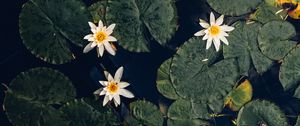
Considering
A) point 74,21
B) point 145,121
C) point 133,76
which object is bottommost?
point 145,121

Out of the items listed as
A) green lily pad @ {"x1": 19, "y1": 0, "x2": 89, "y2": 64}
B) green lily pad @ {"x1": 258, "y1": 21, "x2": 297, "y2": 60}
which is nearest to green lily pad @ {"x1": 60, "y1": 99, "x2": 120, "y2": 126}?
green lily pad @ {"x1": 19, "y1": 0, "x2": 89, "y2": 64}

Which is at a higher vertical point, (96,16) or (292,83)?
(96,16)

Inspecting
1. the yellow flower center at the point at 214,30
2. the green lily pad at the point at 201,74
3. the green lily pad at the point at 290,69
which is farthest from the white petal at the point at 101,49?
the green lily pad at the point at 290,69

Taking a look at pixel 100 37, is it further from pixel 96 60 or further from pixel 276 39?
pixel 276 39

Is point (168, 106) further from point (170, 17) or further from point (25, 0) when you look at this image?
point (25, 0)

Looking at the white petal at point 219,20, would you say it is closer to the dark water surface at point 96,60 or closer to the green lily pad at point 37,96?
the dark water surface at point 96,60

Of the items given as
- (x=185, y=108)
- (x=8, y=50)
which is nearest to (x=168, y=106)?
(x=185, y=108)

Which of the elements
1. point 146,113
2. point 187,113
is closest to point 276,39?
point 187,113

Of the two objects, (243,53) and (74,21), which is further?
(243,53)
